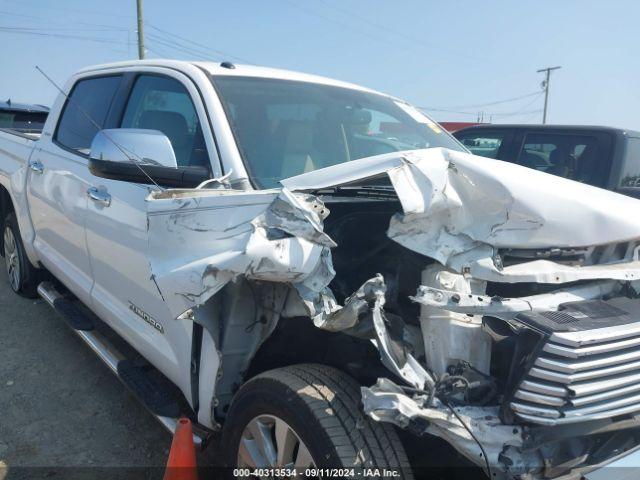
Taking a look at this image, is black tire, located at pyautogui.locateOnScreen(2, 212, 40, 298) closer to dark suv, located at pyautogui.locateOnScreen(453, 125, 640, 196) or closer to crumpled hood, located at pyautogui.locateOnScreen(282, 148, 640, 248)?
crumpled hood, located at pyautogui.locateOnScreen(282, 148, 640, 248)

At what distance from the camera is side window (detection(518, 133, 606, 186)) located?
6059 mm

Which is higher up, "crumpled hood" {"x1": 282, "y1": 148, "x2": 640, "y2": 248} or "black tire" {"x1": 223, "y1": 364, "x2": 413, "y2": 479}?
"crumpled hood" {"x1": 282, "y1": 148, "x2": 640, "y2": 248}

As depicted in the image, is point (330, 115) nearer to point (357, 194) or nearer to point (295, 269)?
point (357, 194)

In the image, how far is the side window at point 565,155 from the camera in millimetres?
6059

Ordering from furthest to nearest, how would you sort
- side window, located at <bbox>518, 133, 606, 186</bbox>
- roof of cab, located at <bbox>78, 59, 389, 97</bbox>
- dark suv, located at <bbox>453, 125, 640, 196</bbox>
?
side window, located at <bbox>518, 133, 606, 186</bbox> < dark suv, located at <bbox>453, 125, 640, 196</bbox> < roof of cab, located at <bbox>78, 59, 389, 97</bbox>

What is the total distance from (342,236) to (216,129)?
78 centimetres

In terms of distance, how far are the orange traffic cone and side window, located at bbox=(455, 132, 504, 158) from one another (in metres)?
5.86

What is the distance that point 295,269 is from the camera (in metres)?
1.85

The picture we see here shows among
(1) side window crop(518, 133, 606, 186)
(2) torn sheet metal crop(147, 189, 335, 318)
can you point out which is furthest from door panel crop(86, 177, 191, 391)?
(1) side window crop(518, 133, 606, 186)

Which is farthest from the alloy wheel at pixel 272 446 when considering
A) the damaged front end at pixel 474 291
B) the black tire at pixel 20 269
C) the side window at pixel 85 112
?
the black tire at pixel 20 269

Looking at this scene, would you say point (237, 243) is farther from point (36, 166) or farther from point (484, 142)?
point (484, 142)

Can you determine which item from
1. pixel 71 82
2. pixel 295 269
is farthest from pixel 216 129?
pixel 71 82

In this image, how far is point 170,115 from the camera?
2.99 metres

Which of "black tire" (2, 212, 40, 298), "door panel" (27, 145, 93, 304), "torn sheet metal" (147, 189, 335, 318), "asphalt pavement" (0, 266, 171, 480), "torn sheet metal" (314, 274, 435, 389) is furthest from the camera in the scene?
"black tire" (2, 212, 40, 298)
